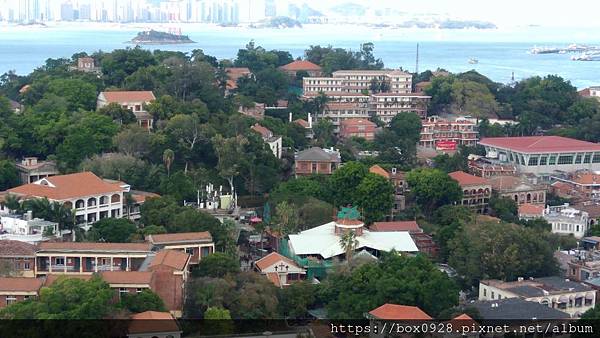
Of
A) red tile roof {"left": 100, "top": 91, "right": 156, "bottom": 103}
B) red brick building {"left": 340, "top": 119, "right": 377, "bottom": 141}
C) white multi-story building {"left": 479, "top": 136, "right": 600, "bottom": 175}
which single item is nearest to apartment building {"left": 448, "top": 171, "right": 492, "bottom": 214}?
white multi-story building {"left": 479, "top": 136, "right": 600, "bottom": 175}

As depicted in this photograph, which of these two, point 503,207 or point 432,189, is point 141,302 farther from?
point 503,207

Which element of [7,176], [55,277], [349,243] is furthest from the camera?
[7,176]

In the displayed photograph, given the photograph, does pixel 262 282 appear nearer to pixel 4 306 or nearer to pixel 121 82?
pixel 4 306

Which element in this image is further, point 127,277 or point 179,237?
point 179,237

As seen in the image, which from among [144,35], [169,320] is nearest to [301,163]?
[169,320]

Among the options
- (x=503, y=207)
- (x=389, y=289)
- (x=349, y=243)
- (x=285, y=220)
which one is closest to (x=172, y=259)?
(x=389, y=289)
